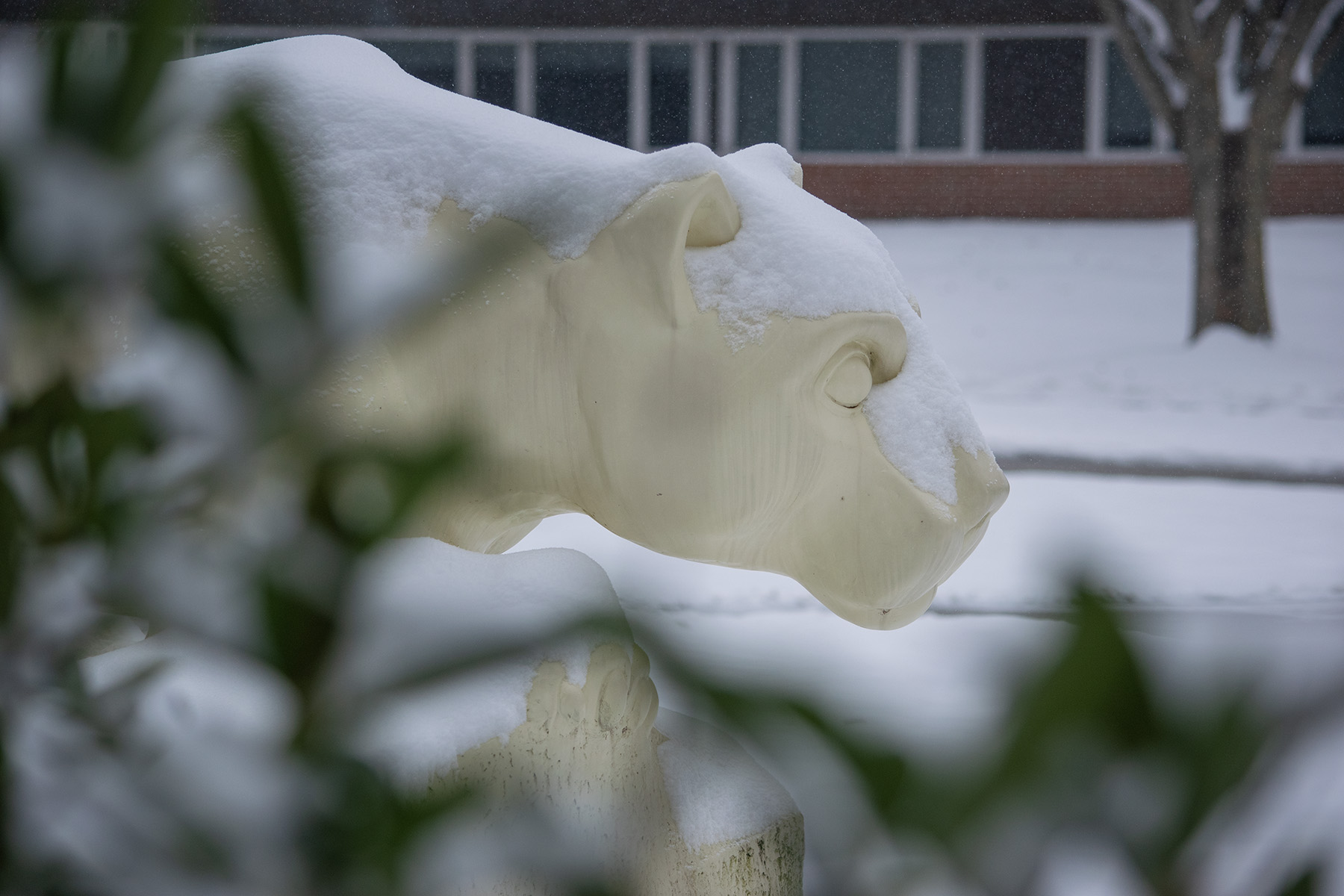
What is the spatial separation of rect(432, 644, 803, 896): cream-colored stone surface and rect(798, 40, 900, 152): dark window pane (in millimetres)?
10092

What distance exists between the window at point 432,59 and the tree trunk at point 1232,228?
585 centimetres

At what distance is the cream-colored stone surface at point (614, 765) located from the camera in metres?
1.16

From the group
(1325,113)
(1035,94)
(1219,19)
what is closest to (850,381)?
(1219,19)

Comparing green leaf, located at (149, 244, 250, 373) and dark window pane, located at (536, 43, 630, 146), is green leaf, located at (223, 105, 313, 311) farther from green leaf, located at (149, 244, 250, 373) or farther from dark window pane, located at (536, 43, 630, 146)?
dark window pane, located at (536, 43, 630, 146)

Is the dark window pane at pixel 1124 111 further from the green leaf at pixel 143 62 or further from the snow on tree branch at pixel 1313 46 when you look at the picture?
the green leaf at pixel 143 62

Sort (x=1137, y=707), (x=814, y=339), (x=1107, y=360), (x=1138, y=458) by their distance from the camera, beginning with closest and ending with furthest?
(x=1137, y=707) → (x=814, y=339) → (x=1138, y=458) → (x=1107, y=360)

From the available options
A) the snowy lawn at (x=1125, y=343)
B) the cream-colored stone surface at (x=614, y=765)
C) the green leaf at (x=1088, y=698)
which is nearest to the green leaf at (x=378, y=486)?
the green leaf at (x=1088, y=698)

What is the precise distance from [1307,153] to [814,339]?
1130cm

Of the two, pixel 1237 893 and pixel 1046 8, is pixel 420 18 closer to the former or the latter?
pixel 1046 8

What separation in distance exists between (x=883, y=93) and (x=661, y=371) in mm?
10553

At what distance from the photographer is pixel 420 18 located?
10570mm

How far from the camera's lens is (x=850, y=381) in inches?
53.1

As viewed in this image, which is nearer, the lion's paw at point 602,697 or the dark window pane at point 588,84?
the lion's paw at point 602,697

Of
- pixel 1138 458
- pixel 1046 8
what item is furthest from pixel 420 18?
pixel 1138 458
